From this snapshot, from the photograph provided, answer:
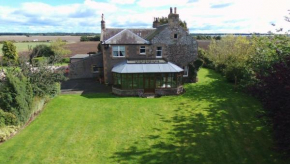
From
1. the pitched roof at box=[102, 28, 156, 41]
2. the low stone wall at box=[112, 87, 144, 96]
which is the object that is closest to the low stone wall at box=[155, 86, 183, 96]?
the low stone wall at box=[112, 87, 144, 96]

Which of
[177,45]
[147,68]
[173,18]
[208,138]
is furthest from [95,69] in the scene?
[208,138]

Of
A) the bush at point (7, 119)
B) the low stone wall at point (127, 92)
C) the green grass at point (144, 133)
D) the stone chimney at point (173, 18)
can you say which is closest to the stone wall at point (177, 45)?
the stone chimney at point (173, 18)

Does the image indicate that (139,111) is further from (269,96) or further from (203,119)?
(269,96)

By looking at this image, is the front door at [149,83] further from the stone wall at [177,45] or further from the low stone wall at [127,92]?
the stone wall at [177,45]

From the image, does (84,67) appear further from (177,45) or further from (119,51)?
(177,45)

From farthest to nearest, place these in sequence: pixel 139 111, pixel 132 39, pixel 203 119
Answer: pixel 132 39
pixel 139 111
pixel 203 119

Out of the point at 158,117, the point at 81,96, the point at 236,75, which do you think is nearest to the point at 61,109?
the point at 81,96
